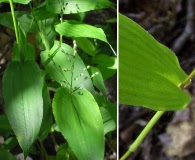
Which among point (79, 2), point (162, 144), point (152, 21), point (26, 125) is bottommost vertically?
point (162, 144)

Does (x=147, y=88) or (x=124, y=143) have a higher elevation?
(x=147, y=88)

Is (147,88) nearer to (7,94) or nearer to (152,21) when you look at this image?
(7,94)

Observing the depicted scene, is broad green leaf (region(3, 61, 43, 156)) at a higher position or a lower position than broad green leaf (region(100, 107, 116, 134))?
higher

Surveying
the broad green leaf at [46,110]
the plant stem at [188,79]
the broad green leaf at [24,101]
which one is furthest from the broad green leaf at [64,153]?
the plant stem at [188,79]

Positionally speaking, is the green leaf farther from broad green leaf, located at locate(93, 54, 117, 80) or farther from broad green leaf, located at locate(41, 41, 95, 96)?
broad green leaf, located at locate(93, 54, 117, 80)

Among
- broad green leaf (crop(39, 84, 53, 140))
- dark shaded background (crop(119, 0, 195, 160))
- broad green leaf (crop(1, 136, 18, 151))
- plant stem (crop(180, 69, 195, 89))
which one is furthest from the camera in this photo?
dark shaded background (crop(119, 0, 195, 160))

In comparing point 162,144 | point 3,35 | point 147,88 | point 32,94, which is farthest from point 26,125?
point 162,144

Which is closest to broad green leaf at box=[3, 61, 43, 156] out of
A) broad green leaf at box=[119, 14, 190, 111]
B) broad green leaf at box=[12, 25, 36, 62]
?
broad green leaf at box=[12, 25, 36, 62]
